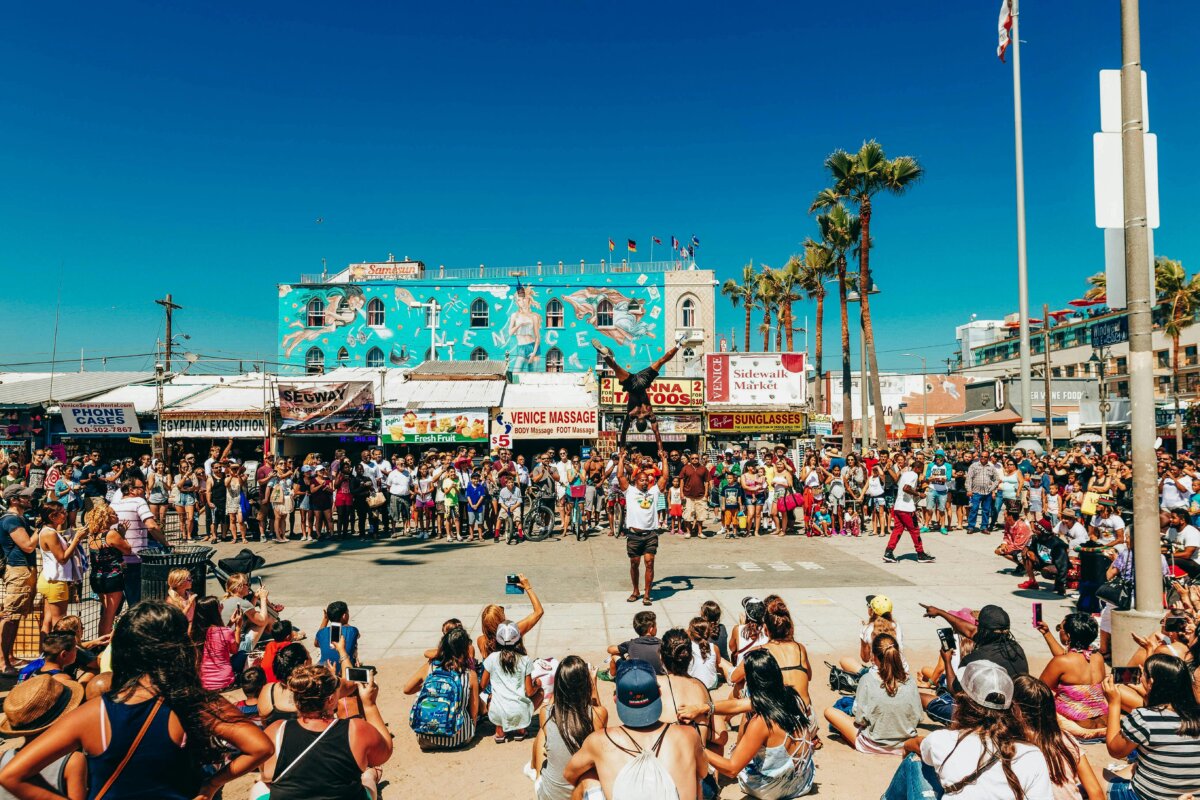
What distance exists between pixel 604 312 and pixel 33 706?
36388 millimetres

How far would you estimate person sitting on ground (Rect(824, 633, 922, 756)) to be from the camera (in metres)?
5.10

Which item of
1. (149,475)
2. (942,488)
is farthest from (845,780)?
(149,475)

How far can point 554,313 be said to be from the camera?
39156 millimetres

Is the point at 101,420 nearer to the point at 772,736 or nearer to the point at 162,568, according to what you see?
the point at 162,568

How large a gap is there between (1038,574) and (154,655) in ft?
41.4

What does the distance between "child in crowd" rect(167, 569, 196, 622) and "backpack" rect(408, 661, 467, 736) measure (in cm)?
263

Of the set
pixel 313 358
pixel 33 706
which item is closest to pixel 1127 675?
pixel 33 706

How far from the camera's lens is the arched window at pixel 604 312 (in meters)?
39.0

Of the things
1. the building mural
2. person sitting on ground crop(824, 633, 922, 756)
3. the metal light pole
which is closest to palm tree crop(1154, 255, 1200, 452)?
the building mural

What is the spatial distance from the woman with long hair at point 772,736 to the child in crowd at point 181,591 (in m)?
4.94

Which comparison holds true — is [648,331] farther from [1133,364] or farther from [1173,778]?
[1173,778]

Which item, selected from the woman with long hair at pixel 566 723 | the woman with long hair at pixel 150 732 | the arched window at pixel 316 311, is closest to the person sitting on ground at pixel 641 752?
the woman with long hair at pixel 566 723

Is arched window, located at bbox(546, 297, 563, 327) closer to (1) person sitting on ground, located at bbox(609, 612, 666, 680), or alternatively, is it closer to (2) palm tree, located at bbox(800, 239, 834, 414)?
(2) palm tree, located at bbox(800, 239, 834, 414)

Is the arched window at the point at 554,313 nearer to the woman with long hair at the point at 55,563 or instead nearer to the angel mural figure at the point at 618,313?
the angel mural figure at the point at 618,313
